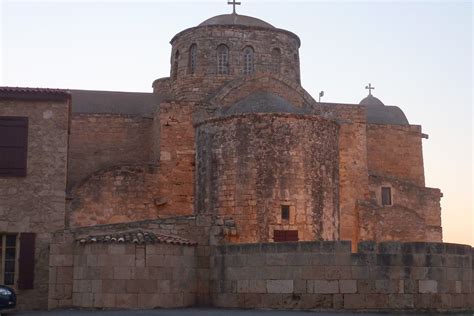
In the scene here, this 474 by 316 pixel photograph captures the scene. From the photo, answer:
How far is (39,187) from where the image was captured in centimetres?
1847

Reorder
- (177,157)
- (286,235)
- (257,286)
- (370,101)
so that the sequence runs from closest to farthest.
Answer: (257,286) < (286,235) < (177,157) < (370,101)

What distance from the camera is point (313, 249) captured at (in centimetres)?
1570

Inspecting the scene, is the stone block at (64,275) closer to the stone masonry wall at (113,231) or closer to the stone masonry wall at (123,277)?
the stone masonry wall at (113,231)

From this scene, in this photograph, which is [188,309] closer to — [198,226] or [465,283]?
[198,226]

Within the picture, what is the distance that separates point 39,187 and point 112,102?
1224cm

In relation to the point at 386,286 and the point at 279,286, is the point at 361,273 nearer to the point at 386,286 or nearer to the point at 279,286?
the point at 386,286

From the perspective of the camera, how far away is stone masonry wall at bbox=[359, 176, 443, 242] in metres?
27.4

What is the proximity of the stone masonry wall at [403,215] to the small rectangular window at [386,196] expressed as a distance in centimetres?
13

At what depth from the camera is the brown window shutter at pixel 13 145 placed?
18.4 meters

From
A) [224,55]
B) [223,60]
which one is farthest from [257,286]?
[224,55]

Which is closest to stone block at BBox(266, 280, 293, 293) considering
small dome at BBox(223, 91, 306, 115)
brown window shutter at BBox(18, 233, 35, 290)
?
brown window shutter at BBox(18, 233, 35, 290)

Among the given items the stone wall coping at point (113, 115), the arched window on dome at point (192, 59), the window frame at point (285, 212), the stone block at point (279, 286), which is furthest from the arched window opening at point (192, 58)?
the stone block at point (279, 286)

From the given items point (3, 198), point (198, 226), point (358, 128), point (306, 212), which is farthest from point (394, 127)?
point (3, 198)

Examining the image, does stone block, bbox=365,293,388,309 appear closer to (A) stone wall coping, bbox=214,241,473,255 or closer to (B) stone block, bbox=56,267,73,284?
(A) stone wall coping, bbox=214,241,473,255
